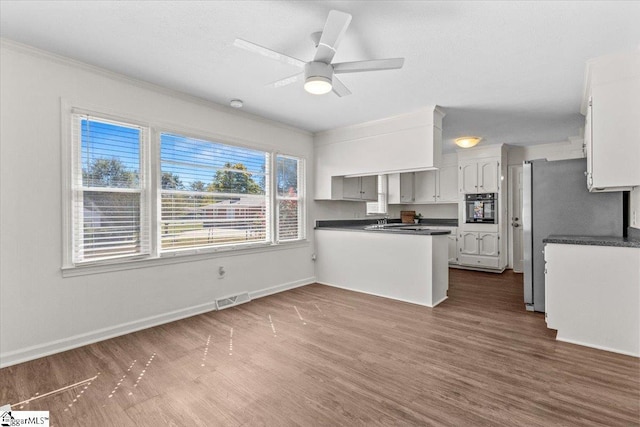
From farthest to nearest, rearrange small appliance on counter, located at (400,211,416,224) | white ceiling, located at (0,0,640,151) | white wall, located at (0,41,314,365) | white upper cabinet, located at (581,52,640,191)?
small appliance on counter, located at (400,211,416,224)
white upper cabinet, located at (581,52,640,191)
white wall, located at (0,41,314,365)
white ceiling, located at (0,0,640,151)

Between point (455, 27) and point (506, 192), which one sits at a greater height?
point (455, 27)

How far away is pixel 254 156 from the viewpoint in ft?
14.2

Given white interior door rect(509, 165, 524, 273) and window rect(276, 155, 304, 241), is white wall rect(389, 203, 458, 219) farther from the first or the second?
window rect(276, 155, 304, 241)

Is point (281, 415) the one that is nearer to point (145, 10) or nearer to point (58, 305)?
point (58, 305)

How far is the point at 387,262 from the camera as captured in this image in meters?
4.37

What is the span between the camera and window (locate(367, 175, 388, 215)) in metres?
6.25

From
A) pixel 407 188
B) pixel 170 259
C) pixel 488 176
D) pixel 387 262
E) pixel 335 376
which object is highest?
pixel 488 176

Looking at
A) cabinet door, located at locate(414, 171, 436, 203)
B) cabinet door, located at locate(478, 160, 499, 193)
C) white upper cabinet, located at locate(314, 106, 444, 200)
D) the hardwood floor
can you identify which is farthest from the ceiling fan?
cabinet door, located at locate(414, 171, 436, 203)

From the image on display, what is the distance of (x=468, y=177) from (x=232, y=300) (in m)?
5.26

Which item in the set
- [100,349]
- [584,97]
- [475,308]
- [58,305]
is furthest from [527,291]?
[58,305]

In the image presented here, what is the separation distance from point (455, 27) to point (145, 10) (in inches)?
85.1

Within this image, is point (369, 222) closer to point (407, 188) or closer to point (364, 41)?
point (407, 188)

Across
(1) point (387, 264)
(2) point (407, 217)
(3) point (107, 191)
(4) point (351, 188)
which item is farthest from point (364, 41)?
(2) point (407, 217)

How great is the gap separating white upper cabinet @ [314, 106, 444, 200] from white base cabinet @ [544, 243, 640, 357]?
1.81 m
